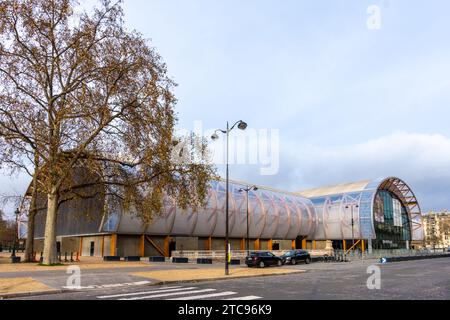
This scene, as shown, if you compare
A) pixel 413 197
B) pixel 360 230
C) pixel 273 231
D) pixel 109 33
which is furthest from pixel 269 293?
pixel 413 197

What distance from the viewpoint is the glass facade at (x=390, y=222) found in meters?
77.8

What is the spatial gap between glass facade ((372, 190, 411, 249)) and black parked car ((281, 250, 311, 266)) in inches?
1588

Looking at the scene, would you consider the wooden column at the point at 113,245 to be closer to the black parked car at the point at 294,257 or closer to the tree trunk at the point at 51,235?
the tree trunk at the point at 51,235

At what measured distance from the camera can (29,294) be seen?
1441 cm

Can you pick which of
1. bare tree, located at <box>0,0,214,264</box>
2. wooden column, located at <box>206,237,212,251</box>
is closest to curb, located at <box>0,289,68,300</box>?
bare tree, located at <box>0,0,214,264</box>

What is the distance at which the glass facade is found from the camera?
255 ft

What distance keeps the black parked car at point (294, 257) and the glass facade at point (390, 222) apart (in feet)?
132

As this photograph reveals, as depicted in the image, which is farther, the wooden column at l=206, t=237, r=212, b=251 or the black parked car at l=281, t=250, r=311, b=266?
the wooden column at l=206, t=237, r=212, b=251

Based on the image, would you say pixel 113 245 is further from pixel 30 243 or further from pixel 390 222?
pixel 390 222

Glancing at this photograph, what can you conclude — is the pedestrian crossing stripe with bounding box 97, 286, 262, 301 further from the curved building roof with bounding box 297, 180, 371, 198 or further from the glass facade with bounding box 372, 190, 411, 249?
the curved building roof with bounding box 297, 180, 371, 198

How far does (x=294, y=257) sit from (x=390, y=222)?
5154cm

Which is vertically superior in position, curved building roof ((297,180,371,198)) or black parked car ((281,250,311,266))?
curved building roof ((297,180,371,198))

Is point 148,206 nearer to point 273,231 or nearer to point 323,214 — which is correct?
point 273,231

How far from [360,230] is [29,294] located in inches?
2784
